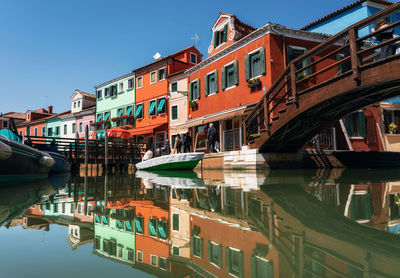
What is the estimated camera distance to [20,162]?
7.62 m

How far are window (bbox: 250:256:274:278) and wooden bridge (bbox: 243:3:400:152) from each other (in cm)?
519

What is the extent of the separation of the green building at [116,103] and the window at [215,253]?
25971mm

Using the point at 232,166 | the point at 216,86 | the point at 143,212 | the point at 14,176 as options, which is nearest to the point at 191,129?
the point at 216,86

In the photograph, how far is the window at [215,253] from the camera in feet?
5.42

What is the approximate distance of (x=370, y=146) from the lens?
49.6 feet

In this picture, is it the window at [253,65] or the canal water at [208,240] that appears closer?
the canal water at [208,240]

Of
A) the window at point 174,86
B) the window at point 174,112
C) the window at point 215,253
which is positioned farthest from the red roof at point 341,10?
the window at point 215,253

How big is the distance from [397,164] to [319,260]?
522 inches

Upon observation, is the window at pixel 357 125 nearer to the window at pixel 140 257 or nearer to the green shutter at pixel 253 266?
the green shutter at pixel 253 266

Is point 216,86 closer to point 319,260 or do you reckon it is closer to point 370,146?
point 370,146

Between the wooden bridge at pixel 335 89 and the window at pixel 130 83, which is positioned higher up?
the window at pixel 130 83

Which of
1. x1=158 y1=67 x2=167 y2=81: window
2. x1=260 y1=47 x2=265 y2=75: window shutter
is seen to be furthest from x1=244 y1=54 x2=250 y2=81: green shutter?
x1=158 y1=67 x2=167 y2=81: window

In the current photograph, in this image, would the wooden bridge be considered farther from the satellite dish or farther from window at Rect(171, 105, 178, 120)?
the satellite dish

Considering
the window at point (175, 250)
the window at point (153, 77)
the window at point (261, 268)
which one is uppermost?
the window at point (153, 77)
